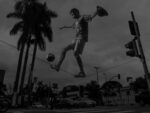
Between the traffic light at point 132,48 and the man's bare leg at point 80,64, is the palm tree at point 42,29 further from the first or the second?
the man's bare leg at point 80,64

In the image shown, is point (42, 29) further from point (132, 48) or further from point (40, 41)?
point (132, 48)

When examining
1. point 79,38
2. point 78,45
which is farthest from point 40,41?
point 78,45

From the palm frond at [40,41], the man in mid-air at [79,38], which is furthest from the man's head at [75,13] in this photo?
the palm frond at [40,41]

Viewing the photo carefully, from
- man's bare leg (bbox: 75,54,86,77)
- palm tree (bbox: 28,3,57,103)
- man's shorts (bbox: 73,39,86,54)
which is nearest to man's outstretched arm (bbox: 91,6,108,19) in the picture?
man's shorts (bbox: 73,39,86,54)

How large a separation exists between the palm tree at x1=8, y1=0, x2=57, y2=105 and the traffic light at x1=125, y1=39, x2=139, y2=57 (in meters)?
19.4

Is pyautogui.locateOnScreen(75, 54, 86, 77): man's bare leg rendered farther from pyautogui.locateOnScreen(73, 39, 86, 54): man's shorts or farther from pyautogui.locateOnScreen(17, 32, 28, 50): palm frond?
pyautogui.locateOnScreen(17, 32, 28, 50): palm frond

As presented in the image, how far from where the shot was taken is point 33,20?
26406mm

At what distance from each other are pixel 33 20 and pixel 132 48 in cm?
2013

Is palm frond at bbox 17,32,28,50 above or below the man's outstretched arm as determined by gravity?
above

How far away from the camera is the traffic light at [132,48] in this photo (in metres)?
7.76

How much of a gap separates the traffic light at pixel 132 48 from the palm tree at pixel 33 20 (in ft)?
63.7

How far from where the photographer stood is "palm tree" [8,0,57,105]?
26.3 metres

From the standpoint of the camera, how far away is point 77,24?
5934mm

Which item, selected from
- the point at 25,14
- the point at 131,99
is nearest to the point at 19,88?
the point at 25,14
